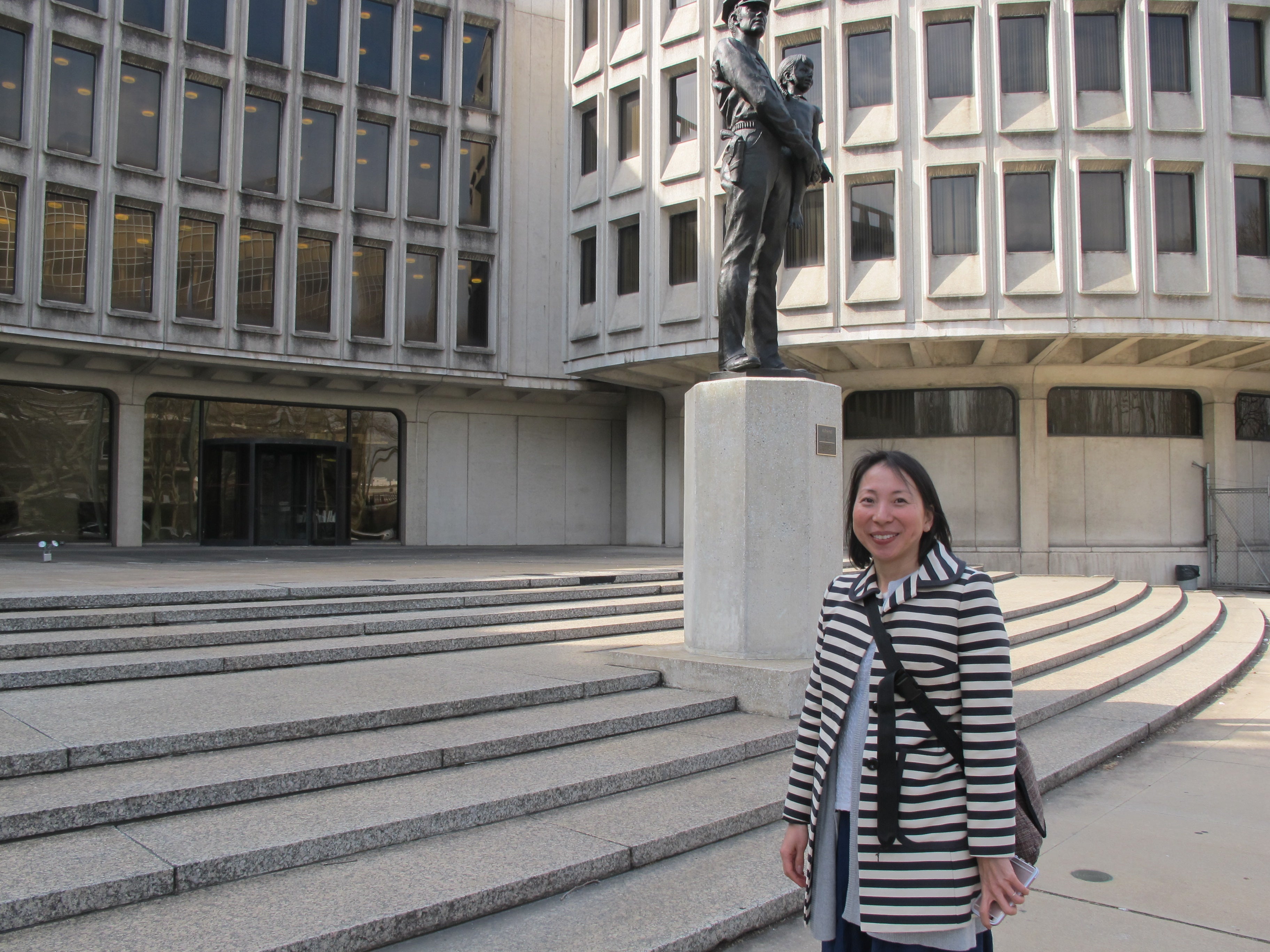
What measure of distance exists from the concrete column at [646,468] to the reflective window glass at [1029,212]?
9785mm

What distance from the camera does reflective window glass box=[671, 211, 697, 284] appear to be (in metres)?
22.2

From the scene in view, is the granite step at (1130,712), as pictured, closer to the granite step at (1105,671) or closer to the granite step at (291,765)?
the granite step at (1105,671)

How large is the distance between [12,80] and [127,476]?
8.09 m

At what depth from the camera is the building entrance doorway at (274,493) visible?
2281 centimetres

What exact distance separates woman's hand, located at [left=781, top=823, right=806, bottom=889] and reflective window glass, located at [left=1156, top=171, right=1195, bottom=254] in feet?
68.2

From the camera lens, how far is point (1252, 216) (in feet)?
66.4

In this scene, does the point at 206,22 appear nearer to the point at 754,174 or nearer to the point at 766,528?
the point at 754,174

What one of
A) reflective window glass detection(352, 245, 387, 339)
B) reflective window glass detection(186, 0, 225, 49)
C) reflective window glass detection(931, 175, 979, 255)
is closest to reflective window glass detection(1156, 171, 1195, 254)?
reflective window glass detection(931, 175, 979, 255)

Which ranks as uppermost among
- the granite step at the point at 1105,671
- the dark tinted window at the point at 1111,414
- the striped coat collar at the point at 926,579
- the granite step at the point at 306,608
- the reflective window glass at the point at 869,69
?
the reflective window glass at the point at 869,69

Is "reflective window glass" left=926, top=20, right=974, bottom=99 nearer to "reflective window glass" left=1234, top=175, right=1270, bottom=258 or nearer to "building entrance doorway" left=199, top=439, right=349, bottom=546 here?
"reflective window glass" left=1234, top=175, right=1270, bottom=258

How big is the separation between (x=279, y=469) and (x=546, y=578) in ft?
45.2

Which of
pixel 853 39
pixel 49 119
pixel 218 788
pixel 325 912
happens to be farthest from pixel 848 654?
pixel 49 119

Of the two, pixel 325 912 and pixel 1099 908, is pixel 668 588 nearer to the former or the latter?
pixel 1099 908

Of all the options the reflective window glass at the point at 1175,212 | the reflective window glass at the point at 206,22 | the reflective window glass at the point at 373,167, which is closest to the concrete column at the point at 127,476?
the reflective window glass at the point at 373,167
